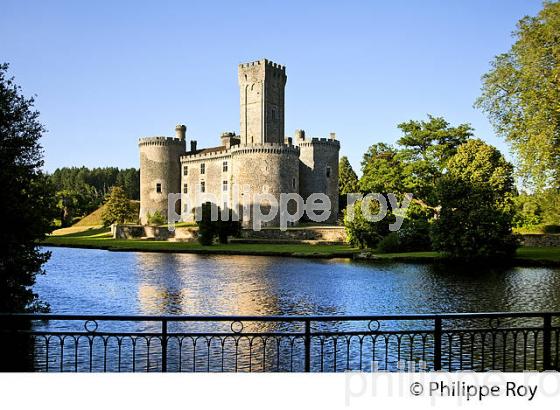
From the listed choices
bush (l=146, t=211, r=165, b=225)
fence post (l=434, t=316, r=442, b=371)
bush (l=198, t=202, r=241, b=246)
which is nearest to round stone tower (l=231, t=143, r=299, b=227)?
bush (l=198, t=202, r=241, b=246)

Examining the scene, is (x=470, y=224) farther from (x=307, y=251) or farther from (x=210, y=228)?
(x=210, y=228)

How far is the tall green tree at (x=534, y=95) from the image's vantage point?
2209 centimetres

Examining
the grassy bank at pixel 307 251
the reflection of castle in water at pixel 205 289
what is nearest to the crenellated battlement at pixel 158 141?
the grassy bank at pixel 307 251

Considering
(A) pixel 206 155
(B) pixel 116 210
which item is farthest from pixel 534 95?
(B) pixel 116 210

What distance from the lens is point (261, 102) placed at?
189ft

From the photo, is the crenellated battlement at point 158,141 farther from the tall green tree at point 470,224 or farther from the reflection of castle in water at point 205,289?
the tall green tree at point 470,224

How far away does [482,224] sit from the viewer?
2822cm

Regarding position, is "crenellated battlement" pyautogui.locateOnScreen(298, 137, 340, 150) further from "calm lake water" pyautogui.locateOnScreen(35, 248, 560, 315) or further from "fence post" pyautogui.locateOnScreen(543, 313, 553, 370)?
"fence post" pyautogui.locateOnScreen(543, 313, 553, 370)

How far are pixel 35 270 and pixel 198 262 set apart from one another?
18297 millimetres

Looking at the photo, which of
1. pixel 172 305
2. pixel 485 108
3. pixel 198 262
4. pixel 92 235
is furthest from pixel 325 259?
pixel 92 235

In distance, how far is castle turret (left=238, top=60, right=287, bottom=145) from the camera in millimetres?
57625

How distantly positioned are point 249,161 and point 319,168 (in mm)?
8061

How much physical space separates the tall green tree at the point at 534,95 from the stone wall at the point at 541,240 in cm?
1132
